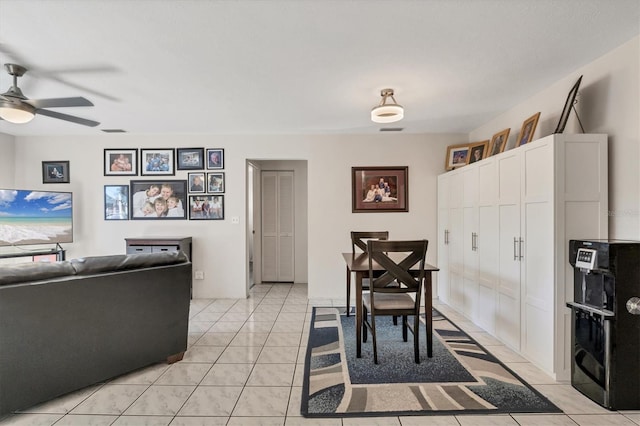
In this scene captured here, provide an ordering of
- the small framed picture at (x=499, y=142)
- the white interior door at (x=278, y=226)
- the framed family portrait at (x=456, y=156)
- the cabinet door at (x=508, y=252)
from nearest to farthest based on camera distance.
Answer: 1. the cabinet door at (x=508, y=252)
2. the small framed picture at (x=499, y=142)
3. the framed family portrait at (x=456, y=156)
4. the white interior door at (x=278, y=226)

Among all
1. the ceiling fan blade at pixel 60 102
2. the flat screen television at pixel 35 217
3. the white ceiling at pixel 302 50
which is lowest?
the flat screen television at pixel 35 217

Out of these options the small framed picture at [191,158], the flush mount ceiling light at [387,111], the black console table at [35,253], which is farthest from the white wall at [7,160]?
the flush mount ceiling light at [387,111]

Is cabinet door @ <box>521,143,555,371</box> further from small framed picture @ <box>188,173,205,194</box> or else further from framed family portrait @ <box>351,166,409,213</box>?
small framed picture @ <box>188,173,205,194</box>

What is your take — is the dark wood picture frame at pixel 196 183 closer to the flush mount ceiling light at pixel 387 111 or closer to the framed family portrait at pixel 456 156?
the flush mount ceiling light at pixel 387 111

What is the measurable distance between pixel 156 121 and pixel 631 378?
502 cm

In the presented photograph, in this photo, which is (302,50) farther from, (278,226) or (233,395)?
(278,226)

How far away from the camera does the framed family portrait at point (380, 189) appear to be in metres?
4.55

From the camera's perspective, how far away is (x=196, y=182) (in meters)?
4.58

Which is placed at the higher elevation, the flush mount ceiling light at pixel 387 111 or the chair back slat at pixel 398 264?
the flush mount ceiling light at pixel 387 111

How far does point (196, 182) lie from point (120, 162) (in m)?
1.18

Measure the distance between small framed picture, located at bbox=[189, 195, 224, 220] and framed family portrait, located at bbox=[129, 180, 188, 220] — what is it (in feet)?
0.36

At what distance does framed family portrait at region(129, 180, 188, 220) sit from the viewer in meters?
4.59

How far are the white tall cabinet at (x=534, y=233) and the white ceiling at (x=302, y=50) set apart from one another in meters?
0.71

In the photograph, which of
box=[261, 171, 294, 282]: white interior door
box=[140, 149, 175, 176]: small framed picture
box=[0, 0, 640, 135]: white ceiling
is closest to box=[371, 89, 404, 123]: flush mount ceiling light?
box=[0, 0, 640, 135]: white ceiling
